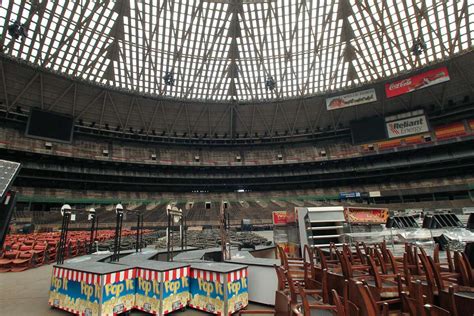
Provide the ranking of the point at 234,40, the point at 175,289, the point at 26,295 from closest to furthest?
1. the point at 175,289
2. the point at 26,295
3. the point at 234,40

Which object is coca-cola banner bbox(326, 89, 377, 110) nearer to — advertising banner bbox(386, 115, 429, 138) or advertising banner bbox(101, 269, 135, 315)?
advertising banner bbox(386, 115, 429, 138)

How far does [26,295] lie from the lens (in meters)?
7.31

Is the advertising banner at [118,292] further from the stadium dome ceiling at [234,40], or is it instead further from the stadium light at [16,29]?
the stadium dome ceiling at [234,40]

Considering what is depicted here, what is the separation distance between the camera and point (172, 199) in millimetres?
48625

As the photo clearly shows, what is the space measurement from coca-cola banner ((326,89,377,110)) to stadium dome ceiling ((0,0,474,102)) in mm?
2369

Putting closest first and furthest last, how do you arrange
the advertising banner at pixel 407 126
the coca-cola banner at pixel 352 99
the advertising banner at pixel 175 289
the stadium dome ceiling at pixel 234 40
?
1. the advertising banner at pixel 175 289
2. the stadium dome ceiling at pixel 234 40
3. the coca-cola banner at pixel 352 99
4. the advertising banner at pixel 407 126

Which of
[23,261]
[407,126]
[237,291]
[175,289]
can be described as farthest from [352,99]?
[23,261]

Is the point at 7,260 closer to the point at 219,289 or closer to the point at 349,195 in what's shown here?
the point at 219,289

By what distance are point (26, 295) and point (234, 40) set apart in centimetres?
3834

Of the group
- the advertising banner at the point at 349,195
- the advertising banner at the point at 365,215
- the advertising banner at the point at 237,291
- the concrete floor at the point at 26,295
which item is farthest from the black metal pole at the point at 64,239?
the advertising banner at the point at 349,195

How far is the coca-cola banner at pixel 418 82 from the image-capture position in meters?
33.5

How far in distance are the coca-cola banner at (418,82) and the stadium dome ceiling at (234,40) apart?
175 cm

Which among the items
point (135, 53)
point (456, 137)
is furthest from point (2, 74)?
point (456, 137)

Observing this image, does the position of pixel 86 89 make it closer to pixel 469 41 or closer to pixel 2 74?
pixel 2 74
